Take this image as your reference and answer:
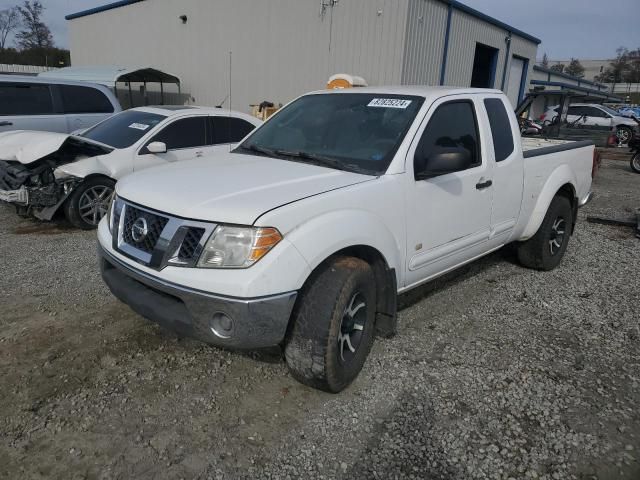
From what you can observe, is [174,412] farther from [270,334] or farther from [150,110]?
[150,110]

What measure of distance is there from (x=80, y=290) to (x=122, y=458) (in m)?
2.38

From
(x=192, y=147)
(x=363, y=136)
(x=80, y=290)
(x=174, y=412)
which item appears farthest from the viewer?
(x=192, y=147)

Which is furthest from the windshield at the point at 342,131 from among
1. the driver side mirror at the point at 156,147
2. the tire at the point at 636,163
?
the tire at the point at 636,163

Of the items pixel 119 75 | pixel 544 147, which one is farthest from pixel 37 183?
pixel 119 75

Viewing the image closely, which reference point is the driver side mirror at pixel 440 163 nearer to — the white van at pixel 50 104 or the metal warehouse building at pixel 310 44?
the white van at pixel 50 104

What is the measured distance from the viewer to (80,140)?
6309 mm

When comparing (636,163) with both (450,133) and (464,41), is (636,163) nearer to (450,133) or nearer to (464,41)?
(464,41)

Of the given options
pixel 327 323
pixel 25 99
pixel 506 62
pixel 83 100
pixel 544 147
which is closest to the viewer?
pixel 327 323

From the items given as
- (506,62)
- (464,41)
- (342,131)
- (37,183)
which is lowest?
(37,183)

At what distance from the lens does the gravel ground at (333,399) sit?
2449 millimetres

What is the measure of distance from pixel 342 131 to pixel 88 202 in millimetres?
4084

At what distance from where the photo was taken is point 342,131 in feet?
11.9

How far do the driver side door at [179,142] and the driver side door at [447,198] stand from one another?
404cm

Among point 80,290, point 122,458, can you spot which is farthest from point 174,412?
point 80,290
